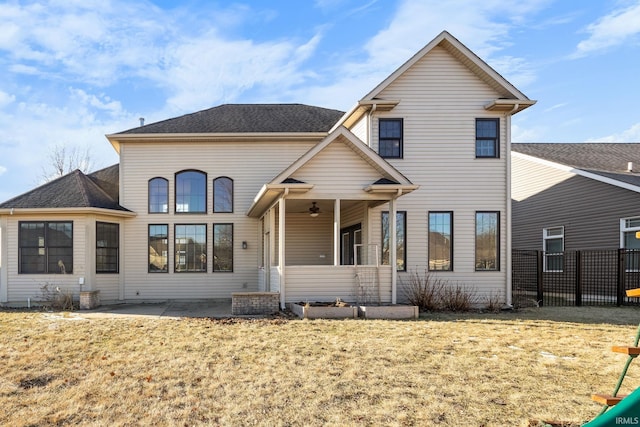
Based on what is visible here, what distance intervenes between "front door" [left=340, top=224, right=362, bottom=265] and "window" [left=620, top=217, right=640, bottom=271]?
8.27 meters

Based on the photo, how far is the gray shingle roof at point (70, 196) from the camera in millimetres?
13930

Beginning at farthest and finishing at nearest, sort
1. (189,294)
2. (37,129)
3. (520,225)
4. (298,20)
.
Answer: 1. (37,129)
2. (520,225)
3. (189,294)
4. (298,20)

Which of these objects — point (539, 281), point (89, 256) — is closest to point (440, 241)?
point (539, 281)

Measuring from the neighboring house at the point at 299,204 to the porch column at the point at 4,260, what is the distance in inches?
1.6

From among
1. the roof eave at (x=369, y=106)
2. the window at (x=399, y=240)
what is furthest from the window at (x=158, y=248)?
the window at (x=399, y=240)

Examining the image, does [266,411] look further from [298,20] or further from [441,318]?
[298,20]

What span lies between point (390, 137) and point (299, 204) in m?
3.34

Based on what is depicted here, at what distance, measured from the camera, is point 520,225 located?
19500 millimetres

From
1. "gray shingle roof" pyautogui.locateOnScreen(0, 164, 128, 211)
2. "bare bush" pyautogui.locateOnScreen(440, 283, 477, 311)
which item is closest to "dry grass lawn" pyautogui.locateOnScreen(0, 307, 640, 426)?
"bare bush" pyautogui.locateOnScreen(440, 283, 477, 311)

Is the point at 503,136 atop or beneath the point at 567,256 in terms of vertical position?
atop

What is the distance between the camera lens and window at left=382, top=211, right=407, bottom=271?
1272 cm

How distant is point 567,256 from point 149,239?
601 inches

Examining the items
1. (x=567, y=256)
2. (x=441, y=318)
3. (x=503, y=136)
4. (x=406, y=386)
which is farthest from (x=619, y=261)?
(x=406, y=386)

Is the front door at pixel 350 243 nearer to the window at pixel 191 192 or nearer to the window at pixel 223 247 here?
the window at pixel 223 247
